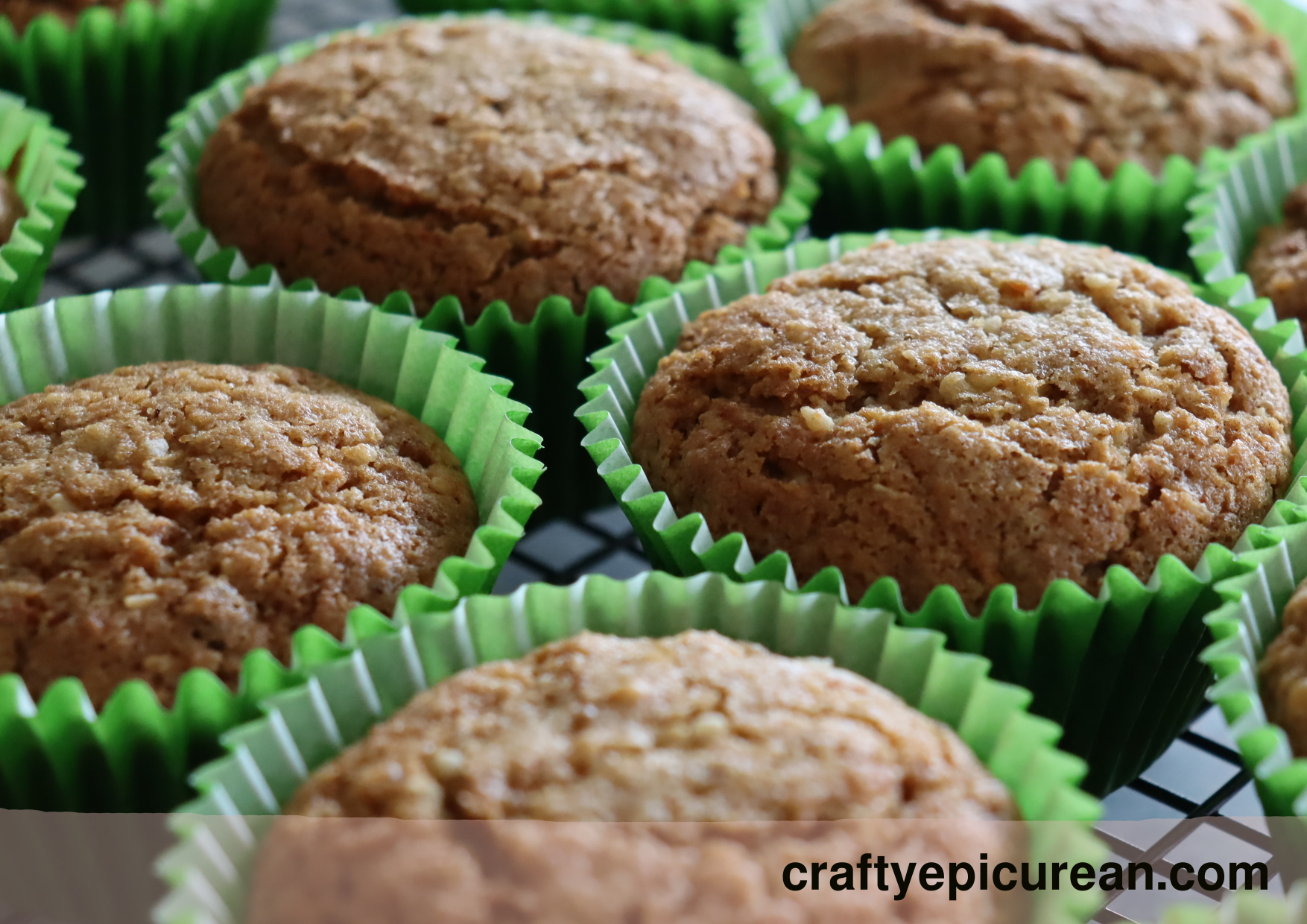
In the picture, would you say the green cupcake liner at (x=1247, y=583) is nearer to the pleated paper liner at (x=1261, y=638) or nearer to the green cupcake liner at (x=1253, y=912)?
the pleated paper liner at (x=1261, y=638)

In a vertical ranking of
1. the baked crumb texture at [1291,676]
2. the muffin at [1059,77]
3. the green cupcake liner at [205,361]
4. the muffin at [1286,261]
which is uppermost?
the muffin at [1059,77]

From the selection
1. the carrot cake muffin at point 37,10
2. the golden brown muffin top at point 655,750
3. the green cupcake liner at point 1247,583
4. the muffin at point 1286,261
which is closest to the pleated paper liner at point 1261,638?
the green cupcake liner at point 1247,583

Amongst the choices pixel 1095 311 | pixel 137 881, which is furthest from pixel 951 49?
pixel 137 881

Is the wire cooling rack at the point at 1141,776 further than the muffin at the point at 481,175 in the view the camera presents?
No

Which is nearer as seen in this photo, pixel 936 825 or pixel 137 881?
pixel 936 825

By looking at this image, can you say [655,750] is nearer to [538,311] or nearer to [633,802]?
[633,802]

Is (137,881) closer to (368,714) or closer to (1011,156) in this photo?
(368,714)
